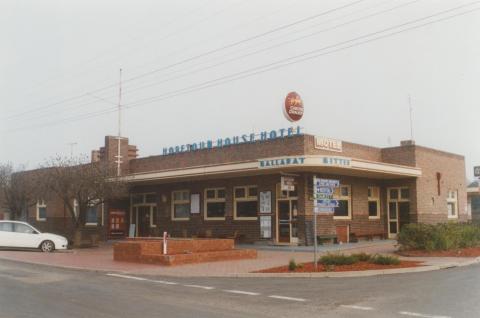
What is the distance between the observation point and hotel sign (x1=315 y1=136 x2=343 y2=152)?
86.3 feet

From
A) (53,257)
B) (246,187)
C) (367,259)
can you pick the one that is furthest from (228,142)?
(367,259)

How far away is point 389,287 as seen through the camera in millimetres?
12961

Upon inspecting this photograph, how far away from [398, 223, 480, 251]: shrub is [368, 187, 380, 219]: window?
8.50m

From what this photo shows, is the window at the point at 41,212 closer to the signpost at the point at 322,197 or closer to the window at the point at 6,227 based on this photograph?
the window at the point at 6,227

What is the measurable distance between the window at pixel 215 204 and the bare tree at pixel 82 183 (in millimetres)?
4711

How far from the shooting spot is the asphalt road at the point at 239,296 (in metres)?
9.87

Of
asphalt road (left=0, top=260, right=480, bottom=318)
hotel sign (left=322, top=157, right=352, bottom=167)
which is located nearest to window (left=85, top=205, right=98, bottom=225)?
hotel sign (left=322, top=157, right=352, bottom=167)

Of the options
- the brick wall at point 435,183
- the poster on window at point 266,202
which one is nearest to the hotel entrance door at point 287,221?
the poster on window at point 266,202

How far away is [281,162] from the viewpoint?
2450cm

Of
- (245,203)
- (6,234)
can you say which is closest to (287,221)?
(245,203)

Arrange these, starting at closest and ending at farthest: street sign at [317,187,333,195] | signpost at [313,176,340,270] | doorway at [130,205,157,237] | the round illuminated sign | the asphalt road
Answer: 1. the asphalt road
2. signpost at [313,176,340,270]
3. street sign at [317,187,333,195]
4. the round illuminated sign
5. doorway at [130,205,157,237]

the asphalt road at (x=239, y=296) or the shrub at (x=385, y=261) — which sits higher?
the shrub at (x=385, y=261)

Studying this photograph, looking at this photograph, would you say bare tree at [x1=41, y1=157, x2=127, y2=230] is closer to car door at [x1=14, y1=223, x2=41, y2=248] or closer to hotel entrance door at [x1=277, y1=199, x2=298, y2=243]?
car door at [x1=14, y1=223, x2=41, y2=248]

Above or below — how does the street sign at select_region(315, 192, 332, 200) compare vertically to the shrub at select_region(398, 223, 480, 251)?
above
